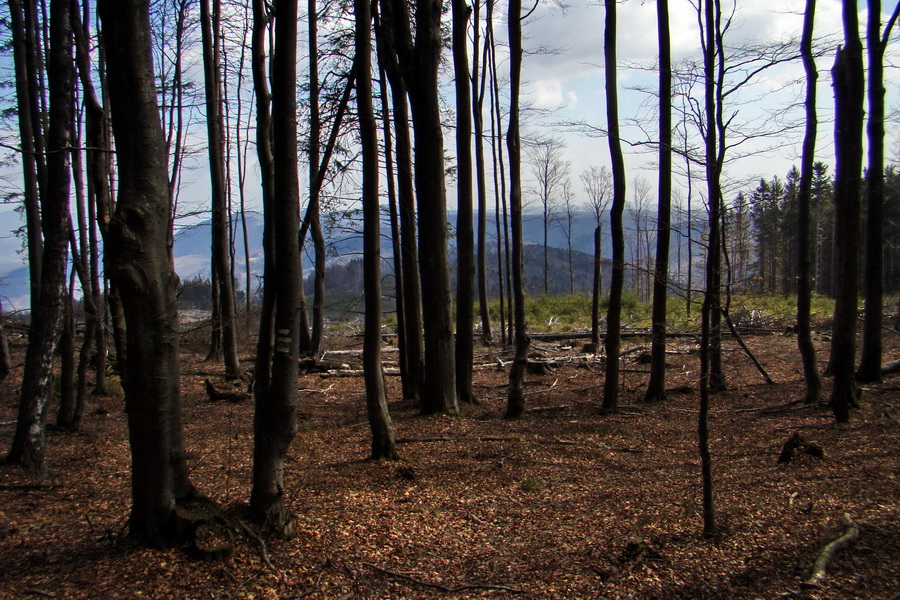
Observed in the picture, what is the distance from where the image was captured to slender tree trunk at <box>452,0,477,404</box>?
9148 millimetres

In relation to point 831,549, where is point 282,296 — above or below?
above

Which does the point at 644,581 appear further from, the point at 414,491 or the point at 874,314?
the point at 874,314

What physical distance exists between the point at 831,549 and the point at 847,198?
5.89m

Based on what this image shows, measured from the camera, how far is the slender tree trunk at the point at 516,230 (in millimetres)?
8703

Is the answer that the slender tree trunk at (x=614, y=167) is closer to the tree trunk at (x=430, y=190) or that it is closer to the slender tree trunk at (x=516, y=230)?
the slender tree trunk at (x=516, y=230)

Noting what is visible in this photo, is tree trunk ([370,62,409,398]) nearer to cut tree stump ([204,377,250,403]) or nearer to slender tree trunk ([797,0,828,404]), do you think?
cut tree stump ([204,377,250,403])

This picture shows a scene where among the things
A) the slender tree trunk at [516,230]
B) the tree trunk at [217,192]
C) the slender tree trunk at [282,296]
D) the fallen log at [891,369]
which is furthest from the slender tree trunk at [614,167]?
the tree trunk at [217,192]

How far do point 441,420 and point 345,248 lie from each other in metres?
3.09

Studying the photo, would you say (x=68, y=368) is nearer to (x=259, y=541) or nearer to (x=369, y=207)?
(x=369, y=207)

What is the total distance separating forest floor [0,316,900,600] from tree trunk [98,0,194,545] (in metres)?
0.46

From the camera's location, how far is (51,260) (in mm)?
5531

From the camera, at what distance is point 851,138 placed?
802 cm

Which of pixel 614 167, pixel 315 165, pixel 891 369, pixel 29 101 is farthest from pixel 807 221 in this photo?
pixel 29 101

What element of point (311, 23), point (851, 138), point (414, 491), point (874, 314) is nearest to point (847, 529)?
point (414, 491)
